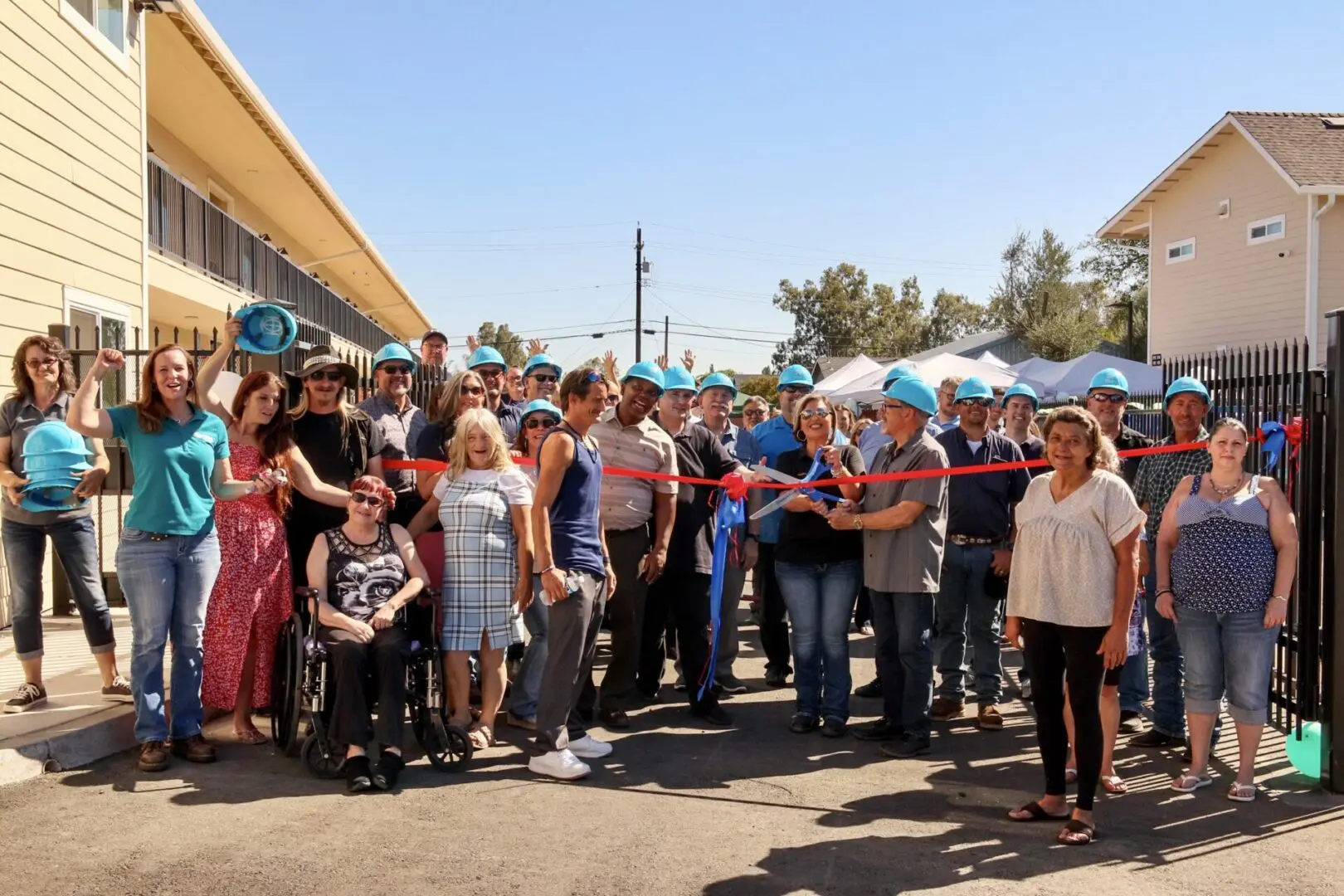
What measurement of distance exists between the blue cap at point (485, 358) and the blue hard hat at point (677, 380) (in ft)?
4.83

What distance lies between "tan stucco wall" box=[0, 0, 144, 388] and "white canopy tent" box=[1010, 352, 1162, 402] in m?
15.0

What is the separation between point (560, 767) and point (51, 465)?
3.23 m

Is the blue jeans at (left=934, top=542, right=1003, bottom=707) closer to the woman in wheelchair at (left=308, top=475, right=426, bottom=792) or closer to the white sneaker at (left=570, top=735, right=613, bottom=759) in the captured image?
the white sneaker at (left=570, top=735, right=613, bottom=759)

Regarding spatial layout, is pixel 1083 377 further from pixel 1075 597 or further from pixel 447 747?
pixel 447 747

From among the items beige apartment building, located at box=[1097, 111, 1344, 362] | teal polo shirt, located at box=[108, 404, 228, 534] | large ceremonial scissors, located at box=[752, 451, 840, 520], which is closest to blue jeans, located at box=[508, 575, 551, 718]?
large ceremonial scissors, located at box=[752, 451, 840, 520]

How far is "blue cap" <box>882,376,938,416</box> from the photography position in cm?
630

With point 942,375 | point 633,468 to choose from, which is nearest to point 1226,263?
point 942,375

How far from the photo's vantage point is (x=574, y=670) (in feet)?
19.0

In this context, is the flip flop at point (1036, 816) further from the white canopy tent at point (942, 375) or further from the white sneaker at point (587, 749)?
the white canopy tent at point (942, 375)

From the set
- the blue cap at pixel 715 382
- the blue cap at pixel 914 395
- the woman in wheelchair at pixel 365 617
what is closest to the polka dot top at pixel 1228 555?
the blue cap at pixel 914 395

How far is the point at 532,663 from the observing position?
6.83m

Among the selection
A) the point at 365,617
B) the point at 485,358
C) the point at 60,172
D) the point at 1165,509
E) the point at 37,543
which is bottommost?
the point at 365,617

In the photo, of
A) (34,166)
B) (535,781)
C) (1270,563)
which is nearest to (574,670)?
(535,781)

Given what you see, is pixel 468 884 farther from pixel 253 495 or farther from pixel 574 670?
pixel 253 495
